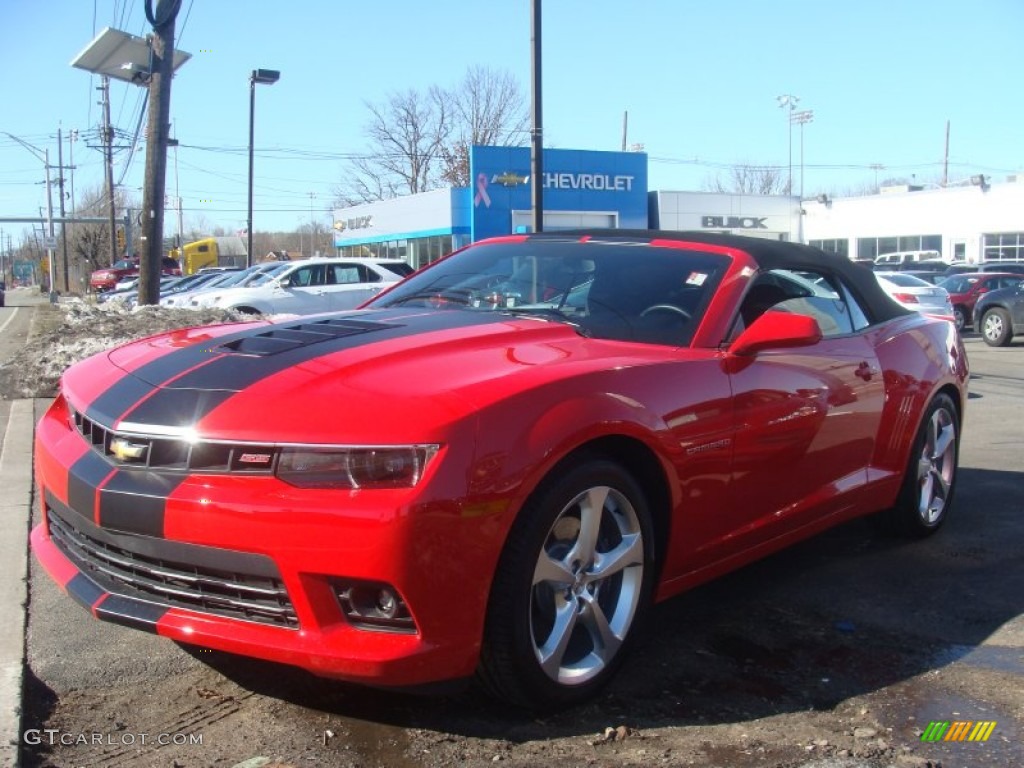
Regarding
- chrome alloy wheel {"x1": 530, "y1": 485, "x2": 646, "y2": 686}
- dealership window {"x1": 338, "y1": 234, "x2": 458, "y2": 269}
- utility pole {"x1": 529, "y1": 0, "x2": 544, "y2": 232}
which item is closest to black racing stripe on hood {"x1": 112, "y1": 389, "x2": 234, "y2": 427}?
chrome alloy wheel {"x1": 530, "y1": 485, "x2": 646, "y2": 686}

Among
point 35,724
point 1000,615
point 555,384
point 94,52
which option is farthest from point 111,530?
point 94,52

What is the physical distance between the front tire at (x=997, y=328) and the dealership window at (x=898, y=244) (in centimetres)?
3478

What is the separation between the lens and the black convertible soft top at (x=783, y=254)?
4.15 m

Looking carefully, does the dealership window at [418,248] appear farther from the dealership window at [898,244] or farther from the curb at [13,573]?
the curb at [13,573]

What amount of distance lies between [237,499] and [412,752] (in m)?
0.88

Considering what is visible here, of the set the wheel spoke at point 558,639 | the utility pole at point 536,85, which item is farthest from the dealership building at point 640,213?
the wheel spoke at point 558,639

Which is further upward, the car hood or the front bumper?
the car hood

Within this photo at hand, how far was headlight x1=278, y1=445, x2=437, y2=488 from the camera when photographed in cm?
255

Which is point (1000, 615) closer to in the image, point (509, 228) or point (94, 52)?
point (94, 52)

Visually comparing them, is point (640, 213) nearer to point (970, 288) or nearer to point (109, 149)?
point (970, 288)

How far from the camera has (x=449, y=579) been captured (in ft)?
8.44

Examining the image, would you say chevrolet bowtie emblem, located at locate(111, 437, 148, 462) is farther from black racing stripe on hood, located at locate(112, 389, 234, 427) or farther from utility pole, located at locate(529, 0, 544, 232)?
utility pole, located at locate(529, 0, 544, 232)

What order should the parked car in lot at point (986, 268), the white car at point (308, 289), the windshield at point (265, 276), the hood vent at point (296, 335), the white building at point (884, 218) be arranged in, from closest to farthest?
the hood vent at point (296, 335)
the white car at point (308, 289)
the windshield at point (265, 276)
the parked car in lot at point (986, 268)
the white building at point (884, 218)

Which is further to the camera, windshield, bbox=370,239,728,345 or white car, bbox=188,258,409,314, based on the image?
white car, bbox=188,258,409,314
